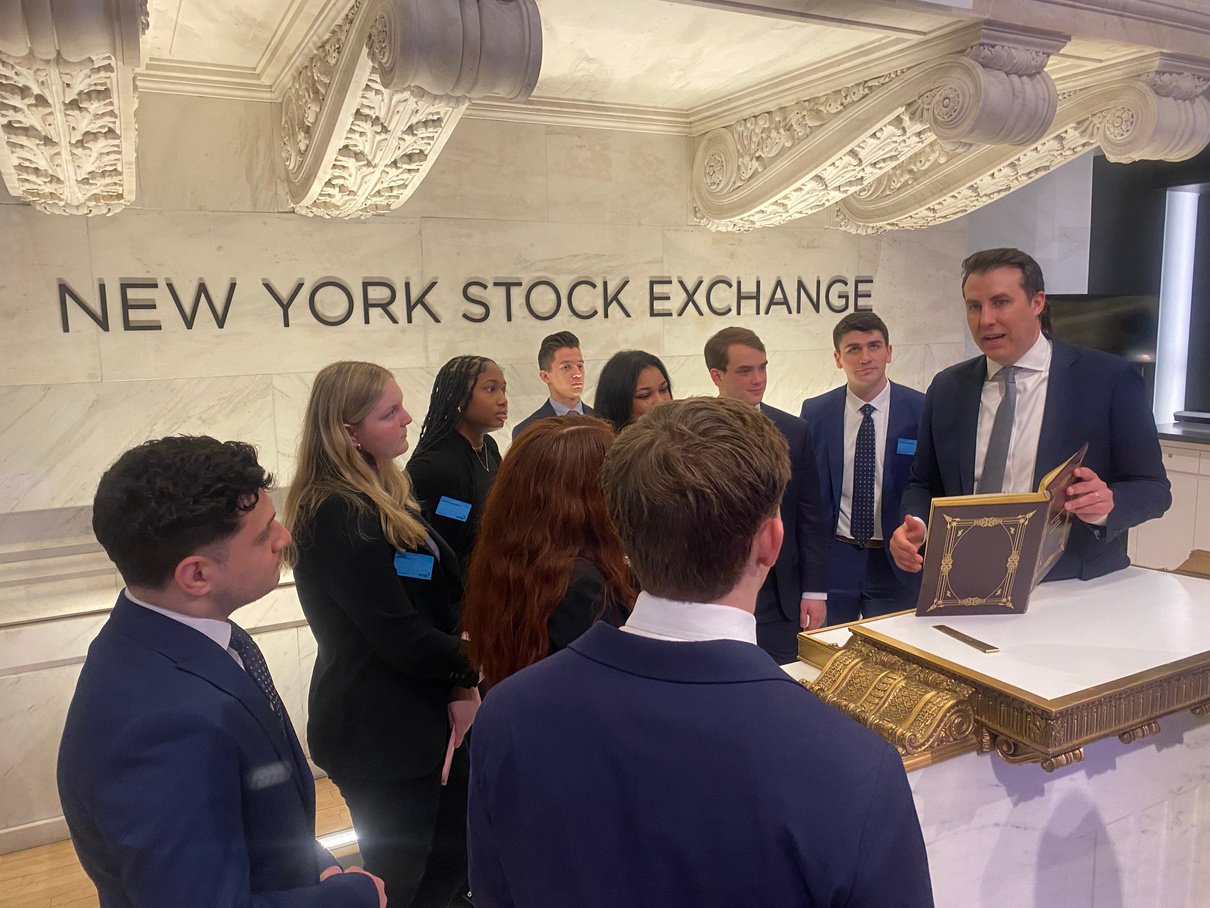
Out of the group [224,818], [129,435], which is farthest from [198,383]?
[224,818]

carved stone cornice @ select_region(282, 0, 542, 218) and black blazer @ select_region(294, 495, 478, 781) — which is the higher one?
carved stone cornice @ select_region(282, 0, 542, 218)

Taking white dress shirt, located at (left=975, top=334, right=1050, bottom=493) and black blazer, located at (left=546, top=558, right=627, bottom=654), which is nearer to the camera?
black blazer, located at (left=546, top=558, right=627, bottom=654)

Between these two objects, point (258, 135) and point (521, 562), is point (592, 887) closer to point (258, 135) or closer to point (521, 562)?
point (521, 562)

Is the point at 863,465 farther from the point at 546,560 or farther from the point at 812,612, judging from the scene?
the point at 546,560

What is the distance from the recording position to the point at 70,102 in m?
2.59

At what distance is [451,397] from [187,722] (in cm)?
197

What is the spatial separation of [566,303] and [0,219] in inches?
97.4

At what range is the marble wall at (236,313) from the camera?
363 centimetres

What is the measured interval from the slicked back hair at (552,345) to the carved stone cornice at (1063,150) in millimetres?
1835

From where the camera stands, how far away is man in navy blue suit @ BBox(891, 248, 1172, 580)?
2.44 meters

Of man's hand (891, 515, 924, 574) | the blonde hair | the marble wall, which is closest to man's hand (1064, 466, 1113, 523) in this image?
man's hand (891, 515, 924, 574)

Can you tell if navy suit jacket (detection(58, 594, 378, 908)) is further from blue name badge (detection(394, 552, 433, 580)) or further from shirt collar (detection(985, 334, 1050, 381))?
shirt collar (detection(985, 334, 1050, 381))

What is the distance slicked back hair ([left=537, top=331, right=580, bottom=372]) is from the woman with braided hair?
42.4 inches

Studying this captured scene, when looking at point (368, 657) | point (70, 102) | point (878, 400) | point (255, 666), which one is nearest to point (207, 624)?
point (255, 666)
